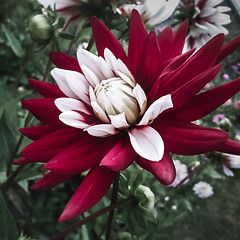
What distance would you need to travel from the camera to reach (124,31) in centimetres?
47

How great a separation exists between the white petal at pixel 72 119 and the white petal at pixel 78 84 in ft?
0.10

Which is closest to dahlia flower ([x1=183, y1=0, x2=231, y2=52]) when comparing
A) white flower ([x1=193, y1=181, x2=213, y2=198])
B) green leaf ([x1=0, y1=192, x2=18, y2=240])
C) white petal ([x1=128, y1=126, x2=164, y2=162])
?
white petal ([x1=128, y1=126, x2=164, y2=162])

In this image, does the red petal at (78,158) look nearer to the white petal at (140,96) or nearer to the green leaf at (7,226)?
the white petal at (140,96)

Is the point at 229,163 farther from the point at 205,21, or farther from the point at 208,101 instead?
the point at 208,101

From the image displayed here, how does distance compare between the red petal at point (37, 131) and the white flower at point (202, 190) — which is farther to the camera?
the white flower at point (202, 190)

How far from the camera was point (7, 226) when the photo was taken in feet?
1.48

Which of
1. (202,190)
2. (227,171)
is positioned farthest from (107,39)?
(202,190)

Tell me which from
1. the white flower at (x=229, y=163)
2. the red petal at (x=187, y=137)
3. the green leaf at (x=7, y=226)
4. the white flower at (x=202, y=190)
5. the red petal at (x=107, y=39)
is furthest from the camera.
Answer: the white flower at (x=202, y=190)

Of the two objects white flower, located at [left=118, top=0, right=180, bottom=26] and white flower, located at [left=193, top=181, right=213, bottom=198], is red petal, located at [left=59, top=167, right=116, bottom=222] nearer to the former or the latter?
white flower, located at [left=118, top=0, right=180, bottom=26]

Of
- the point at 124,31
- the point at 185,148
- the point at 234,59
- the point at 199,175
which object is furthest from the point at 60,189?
the point at 234,59

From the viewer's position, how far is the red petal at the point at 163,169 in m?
0.24

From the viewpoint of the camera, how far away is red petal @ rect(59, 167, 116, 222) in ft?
0.82

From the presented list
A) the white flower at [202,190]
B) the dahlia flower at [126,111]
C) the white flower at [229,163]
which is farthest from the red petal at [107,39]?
the white flower at [202,190]

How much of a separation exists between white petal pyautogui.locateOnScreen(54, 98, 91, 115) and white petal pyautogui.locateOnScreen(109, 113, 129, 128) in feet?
0.16
